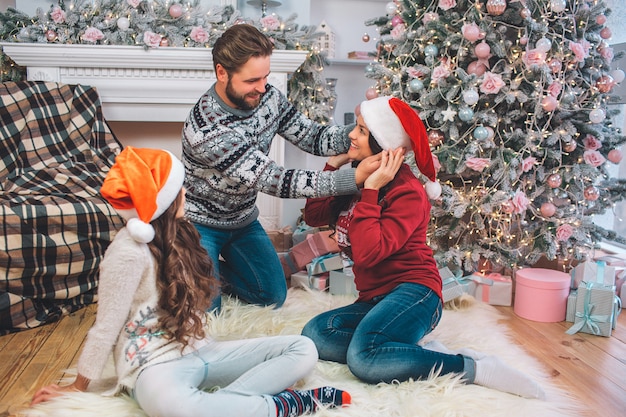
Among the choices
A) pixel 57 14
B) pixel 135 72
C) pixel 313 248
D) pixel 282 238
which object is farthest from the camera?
pixel 282 238

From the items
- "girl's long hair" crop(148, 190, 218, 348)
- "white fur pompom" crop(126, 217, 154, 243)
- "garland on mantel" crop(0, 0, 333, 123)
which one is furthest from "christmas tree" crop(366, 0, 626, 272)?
"white fur pompom" crop(126, 217, 154, 243)

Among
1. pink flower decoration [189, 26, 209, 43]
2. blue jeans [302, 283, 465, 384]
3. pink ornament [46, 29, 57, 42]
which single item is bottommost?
blue jeans [302, 283, 465, 384]

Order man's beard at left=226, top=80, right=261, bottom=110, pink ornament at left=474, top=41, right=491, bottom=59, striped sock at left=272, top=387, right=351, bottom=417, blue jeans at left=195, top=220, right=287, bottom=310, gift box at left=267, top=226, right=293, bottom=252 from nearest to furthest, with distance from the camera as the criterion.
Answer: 1. striped sock at left=272, top=387, right=351, bottom=417
2. man's beard at left=226, top=80, right=261, bottom=110
3. blue jeans at left=195, top=220, right=287, bottom=310
4. pink ornament at left=474, top=41, right=491, bottom=59
5. gift box at left=267, top=226, right=293, bottom=252

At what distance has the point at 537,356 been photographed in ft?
6.58

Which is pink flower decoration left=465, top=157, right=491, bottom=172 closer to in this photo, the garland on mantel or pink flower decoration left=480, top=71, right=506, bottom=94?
pink flower decoration left=480, top=71, right=506, bottom=94

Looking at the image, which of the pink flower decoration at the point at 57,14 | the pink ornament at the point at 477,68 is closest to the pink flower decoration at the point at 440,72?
the pink ornament at the point at 477,68

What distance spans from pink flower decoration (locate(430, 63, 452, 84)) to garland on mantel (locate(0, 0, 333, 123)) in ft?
3.00

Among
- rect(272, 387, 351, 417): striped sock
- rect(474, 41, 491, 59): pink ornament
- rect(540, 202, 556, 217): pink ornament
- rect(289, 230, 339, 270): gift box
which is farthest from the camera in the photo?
rect(289, 230, 339, 270): gift box

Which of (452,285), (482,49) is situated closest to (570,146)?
(482,49)

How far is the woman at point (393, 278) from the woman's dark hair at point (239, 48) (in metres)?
0.43

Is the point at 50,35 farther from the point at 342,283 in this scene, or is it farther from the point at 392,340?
the point at 392,340

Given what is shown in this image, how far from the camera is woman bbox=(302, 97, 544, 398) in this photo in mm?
1671

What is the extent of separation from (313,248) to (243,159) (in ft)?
2.79

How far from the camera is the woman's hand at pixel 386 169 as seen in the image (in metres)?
1.70
